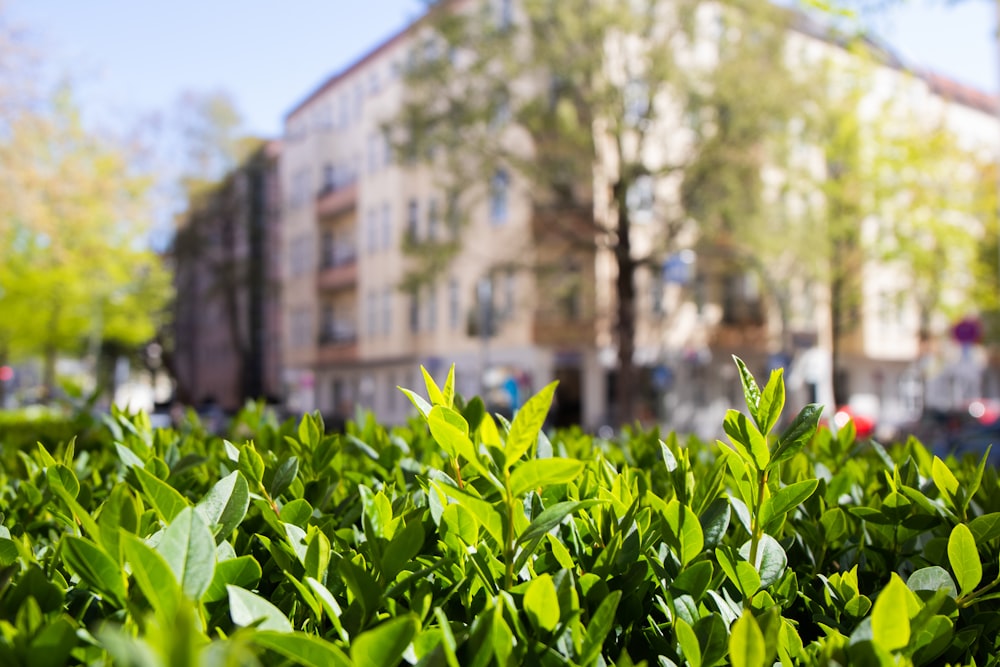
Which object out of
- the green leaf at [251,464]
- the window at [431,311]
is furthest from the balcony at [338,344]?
the green leaf at [251,464]

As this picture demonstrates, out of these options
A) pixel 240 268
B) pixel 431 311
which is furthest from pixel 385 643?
pixel 240 268

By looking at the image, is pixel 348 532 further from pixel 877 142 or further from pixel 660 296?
pixel 660 296

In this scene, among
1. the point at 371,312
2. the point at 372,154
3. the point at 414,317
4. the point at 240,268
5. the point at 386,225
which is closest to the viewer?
the point at 414,317

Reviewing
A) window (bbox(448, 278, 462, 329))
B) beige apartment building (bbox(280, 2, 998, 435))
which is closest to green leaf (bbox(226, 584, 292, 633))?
beige apartment building (bbox(280, 2, 998, 435))

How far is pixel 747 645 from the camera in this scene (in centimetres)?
124

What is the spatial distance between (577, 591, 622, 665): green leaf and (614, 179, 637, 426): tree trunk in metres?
30.2

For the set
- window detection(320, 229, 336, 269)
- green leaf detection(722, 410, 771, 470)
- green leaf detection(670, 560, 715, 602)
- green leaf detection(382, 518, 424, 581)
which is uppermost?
window detection(320, 229, 336, 269)

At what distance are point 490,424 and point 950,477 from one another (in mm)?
1074

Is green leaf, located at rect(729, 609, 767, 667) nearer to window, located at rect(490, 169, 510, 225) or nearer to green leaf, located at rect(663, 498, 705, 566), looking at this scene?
green leaf, located at rect(663, 498, 705, 566)

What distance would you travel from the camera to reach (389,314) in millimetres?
50344

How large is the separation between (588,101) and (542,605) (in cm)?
3045

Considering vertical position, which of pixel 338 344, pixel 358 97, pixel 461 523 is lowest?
pixel 461 523

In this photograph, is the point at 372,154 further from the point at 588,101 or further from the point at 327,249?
the point at 588,101

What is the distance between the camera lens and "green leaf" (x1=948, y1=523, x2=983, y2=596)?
1.73 meters
